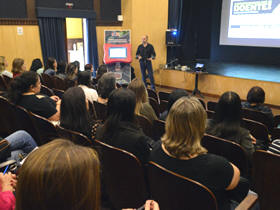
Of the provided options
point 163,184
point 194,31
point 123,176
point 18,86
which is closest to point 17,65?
point 18,86

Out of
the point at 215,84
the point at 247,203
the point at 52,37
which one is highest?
the point at 52,37

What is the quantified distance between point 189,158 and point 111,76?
2.01m

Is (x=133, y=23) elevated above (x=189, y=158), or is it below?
above

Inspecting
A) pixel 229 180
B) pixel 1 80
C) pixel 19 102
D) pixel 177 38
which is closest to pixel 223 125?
pixel 229 180

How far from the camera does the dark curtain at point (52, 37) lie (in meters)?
6.58

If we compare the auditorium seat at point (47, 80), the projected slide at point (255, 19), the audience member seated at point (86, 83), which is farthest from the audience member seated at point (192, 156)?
the projected slide at point (255, 19)

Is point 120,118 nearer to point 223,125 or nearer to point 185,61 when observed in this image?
point 223,125

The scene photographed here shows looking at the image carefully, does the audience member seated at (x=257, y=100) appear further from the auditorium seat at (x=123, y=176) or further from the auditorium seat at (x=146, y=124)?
the auditorium seat at (x=123, y=176)

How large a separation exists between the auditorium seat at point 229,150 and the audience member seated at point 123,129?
1.72 feet

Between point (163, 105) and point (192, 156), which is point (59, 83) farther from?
point (192, 156)

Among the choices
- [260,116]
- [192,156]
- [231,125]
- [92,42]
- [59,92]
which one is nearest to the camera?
[192,156]

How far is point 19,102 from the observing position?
2.77 metres

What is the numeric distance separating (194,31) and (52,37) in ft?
15.1

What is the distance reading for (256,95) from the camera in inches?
127
